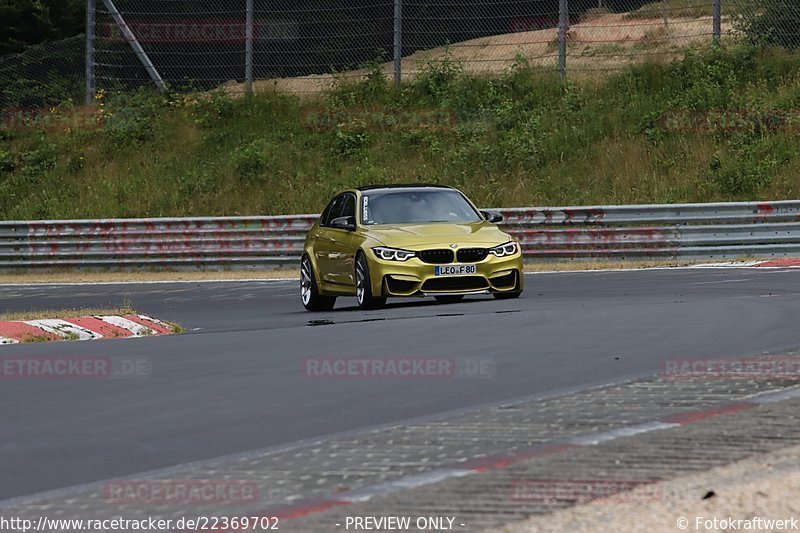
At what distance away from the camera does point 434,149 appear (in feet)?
114

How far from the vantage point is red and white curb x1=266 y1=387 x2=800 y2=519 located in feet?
19.1

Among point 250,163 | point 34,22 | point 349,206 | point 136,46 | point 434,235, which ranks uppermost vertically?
point 34,22

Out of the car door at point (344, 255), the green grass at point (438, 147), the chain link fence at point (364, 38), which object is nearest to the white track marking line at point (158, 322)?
the car door at point (344, 255)

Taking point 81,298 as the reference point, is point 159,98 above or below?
above

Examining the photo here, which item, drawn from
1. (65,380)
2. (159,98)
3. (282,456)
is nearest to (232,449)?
(282,456)

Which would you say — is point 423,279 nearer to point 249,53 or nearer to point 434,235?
point 434,235

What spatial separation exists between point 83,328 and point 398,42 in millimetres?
22364

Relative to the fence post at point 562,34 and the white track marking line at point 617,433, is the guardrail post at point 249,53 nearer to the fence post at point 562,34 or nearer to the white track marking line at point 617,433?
the fence post at point 562,34

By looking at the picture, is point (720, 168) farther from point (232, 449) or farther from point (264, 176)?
point (232, 449)

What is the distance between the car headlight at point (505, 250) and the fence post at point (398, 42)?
60.5 feet

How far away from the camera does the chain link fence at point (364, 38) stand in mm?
35906

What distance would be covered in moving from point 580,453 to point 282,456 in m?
1.34

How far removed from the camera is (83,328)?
49.8ft

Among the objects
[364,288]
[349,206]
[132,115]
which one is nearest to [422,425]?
[364,288]
